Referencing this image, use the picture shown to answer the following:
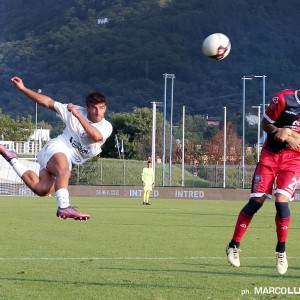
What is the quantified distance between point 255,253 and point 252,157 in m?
110

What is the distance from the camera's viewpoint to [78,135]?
1452 centimetres

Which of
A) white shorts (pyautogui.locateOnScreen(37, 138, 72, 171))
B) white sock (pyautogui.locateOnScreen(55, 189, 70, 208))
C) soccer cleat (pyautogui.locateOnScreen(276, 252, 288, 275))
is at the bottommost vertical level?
soccer cleat (pyautogui.locateOnScreen(276, 252, 288, 275))

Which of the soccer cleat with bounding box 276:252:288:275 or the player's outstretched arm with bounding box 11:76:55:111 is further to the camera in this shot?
the player's outstretched arm with bounding box 11:76:55:111

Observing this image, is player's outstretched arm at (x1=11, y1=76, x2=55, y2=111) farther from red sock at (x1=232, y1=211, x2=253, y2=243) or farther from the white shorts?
red sock at (x1=232, y1=211, x2=253, y2=243)

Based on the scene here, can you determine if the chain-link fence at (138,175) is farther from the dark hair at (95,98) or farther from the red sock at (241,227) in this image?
the red sock at (241,227)

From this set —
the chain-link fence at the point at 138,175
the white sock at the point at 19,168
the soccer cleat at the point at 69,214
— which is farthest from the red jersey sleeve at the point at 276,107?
the chain-link fence at the point at 138,175

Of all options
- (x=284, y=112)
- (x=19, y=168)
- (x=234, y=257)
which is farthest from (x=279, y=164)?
(x=19, y=168)

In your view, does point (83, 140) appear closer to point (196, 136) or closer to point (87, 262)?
point (87, 262)

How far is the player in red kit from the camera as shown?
1314 centimetres

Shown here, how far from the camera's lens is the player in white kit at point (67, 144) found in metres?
13.9

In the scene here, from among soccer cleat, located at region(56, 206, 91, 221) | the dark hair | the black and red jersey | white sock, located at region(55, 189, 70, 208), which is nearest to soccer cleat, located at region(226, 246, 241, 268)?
the black and red jersey

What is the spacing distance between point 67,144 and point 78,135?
28cm

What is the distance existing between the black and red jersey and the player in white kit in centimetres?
243

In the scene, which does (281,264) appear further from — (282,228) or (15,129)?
(15,129)
